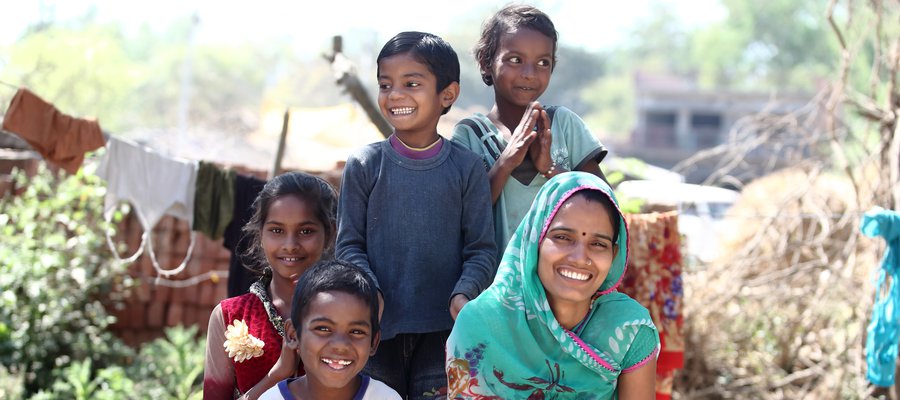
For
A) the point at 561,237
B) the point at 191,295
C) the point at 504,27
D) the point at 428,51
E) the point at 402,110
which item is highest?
the point at 504,27

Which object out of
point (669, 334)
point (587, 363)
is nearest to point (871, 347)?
point (669, 334)

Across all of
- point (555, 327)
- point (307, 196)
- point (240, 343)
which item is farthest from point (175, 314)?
point (555, 327)

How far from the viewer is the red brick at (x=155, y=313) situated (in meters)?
8.14

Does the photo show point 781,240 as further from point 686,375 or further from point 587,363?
point 587,363

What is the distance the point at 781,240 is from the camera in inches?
281

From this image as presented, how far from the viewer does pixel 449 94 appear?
10.6ft

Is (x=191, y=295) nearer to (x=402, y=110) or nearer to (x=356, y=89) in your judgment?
(x=356, y=89)

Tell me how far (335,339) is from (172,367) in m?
4.72

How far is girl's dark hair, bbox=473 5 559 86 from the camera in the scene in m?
3.40

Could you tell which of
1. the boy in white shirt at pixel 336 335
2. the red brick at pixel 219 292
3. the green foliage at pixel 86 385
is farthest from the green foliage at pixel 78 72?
the boy in white shirt at pixel 336 335

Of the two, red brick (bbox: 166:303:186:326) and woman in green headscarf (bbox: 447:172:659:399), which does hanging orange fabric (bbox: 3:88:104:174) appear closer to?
woman in green headscarf (bbox: 447:172:659:399)

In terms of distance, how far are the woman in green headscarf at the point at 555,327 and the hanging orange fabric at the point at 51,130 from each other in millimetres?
2917

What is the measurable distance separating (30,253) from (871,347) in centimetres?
555

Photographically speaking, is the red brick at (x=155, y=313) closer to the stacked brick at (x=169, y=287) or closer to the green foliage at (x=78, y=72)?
the stacked brick at (x=169, y=287)
